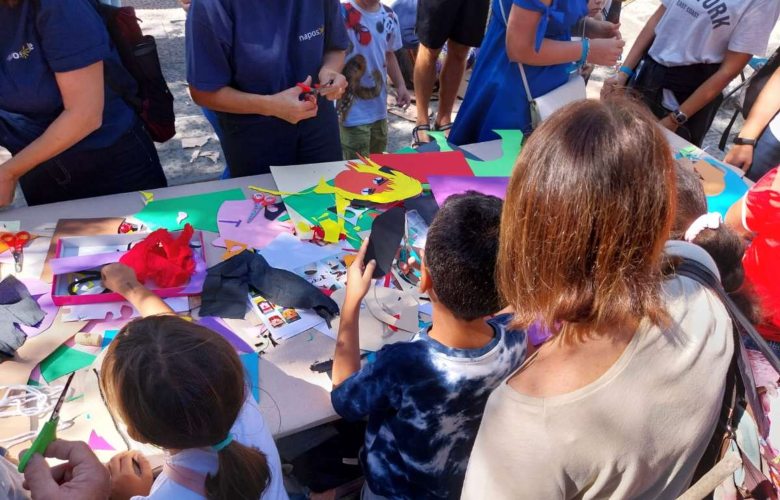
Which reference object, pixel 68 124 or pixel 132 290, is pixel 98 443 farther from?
pixel 68 124

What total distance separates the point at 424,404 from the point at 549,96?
1.72 metres

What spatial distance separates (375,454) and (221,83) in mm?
1359

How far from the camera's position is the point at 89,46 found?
5.62 feet

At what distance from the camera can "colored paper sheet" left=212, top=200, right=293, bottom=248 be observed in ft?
6.29

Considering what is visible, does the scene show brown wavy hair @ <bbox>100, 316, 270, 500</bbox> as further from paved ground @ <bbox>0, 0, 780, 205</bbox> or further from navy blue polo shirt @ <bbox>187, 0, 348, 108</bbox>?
paved ground @ <bbox>0, 0, 780, 205</bbox>

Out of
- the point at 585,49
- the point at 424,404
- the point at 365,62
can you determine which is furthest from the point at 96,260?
the point at 585,49

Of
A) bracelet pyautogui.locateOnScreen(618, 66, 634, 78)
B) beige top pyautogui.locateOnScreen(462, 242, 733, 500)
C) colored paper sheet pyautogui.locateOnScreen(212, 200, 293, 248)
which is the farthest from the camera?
bracelet pyautogui.locateOnScreen(618, 66, 634, 78)

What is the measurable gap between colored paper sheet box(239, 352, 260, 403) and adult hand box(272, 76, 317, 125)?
0.92 metres

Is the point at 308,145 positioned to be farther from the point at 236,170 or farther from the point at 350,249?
the point at 350,249

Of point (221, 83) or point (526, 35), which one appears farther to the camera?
point (526, 35)

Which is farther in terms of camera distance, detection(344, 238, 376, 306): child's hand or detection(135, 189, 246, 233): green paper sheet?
detection(135, 189, 246, 233): green paper sheet

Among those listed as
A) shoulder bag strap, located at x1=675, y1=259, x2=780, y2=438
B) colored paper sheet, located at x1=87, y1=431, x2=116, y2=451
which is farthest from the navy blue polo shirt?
A: shoulder bag strap, located at x1=675, y1=259, x2=780, y2=438

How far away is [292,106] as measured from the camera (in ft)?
6.66

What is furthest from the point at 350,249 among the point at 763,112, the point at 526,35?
the point at 763,112
